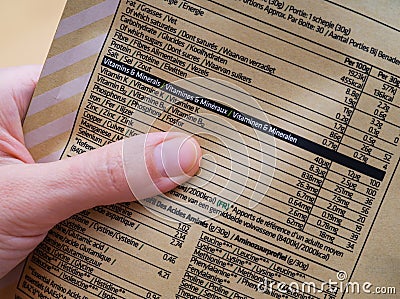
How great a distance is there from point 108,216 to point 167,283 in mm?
71

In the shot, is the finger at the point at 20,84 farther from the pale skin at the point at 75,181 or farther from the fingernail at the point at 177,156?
the fingernail at the point at 177,156

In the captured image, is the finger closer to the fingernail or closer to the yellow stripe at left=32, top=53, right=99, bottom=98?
the yellow stripe at left=32, top=53, right=99, bottom=98

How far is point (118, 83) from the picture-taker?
43 cm

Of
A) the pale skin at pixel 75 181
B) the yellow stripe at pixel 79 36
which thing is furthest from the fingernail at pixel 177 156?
the yellow stripe at pixel 79 36

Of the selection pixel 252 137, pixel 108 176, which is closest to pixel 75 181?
pixel 108 176

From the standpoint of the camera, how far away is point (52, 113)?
0.45m

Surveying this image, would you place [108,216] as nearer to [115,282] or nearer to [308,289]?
[115,282]

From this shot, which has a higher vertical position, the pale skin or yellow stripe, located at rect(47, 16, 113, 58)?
yellow stripe, located at rect(47, 16, 113, 58)

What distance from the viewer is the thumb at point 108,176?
0.42 meters

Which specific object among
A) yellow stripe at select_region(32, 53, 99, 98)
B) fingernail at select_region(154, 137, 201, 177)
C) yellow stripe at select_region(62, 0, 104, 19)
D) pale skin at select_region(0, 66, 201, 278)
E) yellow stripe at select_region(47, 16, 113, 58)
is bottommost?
pale skin at select_region(0, 66, 201, 278)

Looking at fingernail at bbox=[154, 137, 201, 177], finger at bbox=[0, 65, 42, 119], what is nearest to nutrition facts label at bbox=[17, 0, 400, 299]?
fingernail at bbox=[154, 137, 201, 177]

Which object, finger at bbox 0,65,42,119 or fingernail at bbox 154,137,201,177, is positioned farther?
finger at bbox 0,65,42,119

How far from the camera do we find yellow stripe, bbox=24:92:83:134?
443 mm

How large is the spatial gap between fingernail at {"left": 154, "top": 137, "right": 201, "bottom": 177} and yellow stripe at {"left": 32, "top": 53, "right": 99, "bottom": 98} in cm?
9
